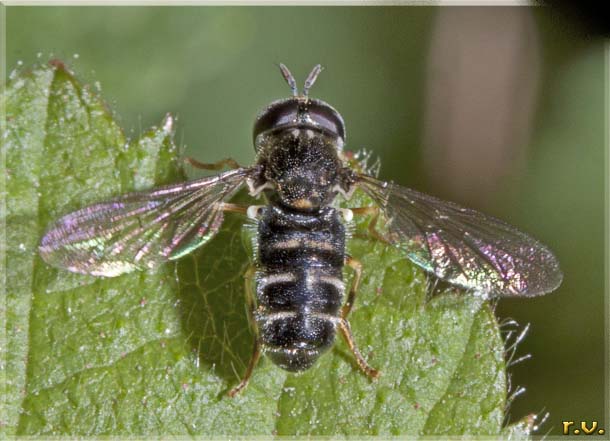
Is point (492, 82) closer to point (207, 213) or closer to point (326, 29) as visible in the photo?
point (326, 29)

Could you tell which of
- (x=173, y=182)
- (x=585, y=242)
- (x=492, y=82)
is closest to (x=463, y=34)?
(x=492, y=82)

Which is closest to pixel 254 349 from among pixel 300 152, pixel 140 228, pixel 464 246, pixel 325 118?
pixel 140 228

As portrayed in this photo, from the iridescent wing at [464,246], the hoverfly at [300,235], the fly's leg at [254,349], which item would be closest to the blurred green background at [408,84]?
the iridescent wing at [464,246]

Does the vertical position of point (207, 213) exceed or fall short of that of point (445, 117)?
it falls short

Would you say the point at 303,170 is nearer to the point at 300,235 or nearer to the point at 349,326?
the point at 300,235

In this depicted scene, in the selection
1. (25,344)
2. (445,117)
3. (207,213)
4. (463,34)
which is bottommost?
(25,344)

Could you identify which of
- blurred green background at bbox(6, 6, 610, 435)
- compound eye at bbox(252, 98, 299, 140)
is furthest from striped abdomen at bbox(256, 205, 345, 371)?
blurred green background at bbox(6, 6, 610, 435)
